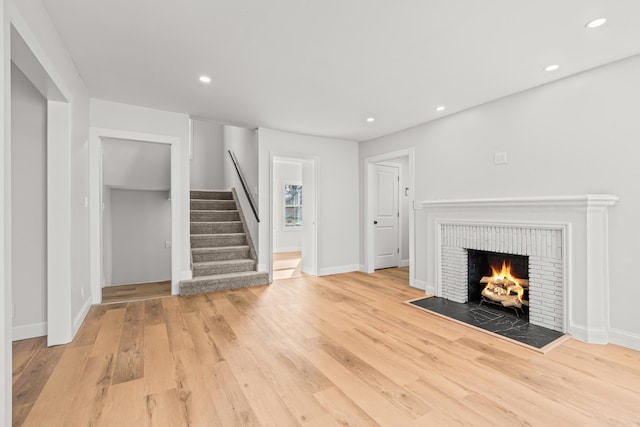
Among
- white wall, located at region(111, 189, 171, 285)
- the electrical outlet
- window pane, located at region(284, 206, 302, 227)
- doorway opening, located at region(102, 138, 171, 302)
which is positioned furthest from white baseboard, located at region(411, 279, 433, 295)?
window pane, located at region(284, 206, 302, 227)

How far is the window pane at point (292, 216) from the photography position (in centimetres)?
861

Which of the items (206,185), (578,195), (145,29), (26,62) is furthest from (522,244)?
(206,185)

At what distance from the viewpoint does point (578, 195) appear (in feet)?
9.00

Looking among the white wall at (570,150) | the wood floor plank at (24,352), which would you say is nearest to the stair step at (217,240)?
the wood floor plank at (24,352)

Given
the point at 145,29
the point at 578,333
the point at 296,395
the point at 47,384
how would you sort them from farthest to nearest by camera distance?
the point at 578,333, the point at 145,29, the point at 47,384, the point at 296,395

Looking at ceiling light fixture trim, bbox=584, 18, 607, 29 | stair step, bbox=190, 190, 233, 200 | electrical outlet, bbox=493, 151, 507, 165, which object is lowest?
stair step, bbox=190, 190, 233, 200

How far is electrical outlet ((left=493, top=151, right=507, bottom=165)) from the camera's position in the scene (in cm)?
338

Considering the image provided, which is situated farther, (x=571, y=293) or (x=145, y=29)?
(x=571, y=293)

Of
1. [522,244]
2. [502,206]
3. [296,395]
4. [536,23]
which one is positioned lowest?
[296,395]

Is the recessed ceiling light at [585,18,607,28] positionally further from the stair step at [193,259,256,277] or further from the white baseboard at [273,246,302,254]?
the white baseboard at [273,246,302,254]

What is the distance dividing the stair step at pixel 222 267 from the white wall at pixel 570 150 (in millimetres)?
3131

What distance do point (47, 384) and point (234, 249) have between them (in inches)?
122

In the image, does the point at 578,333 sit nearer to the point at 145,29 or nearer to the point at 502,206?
the point at 502,206

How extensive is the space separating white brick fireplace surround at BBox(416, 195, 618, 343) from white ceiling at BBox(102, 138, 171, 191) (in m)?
4.48
